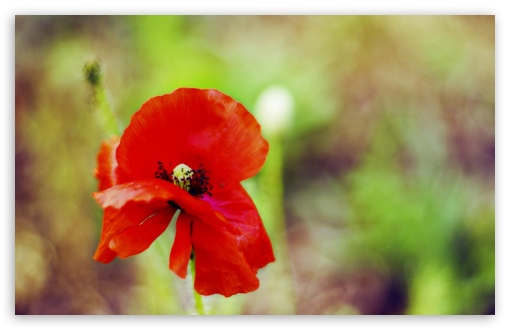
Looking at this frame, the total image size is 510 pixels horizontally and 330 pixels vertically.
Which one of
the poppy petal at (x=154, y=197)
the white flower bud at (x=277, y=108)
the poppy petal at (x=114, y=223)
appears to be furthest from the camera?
the white flower bud at (x=277, y=108)

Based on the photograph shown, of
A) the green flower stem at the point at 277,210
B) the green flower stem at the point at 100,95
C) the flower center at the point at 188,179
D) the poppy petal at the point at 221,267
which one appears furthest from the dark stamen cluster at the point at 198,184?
the green flower stem at the point at 277,210

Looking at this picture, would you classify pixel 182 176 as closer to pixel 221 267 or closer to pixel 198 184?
pixel 198 184

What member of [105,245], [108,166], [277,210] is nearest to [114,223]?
[105,245]

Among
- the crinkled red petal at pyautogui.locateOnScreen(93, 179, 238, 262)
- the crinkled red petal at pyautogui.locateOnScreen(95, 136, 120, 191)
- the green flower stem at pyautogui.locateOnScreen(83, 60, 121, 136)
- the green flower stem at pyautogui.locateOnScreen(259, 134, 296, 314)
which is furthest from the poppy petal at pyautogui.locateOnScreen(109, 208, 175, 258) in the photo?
the green flower stem at pyautogui.locateOnScreen(259, 134, 296, 314)

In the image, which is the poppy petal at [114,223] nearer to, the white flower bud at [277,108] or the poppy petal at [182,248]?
the poppy petal at [182,248]

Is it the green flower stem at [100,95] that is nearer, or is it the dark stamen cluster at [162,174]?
the dark stamen cluster at [162,174]

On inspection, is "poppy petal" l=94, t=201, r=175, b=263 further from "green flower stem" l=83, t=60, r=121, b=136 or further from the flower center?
"green flower stem" l=83, t=60, r=121, b=136
